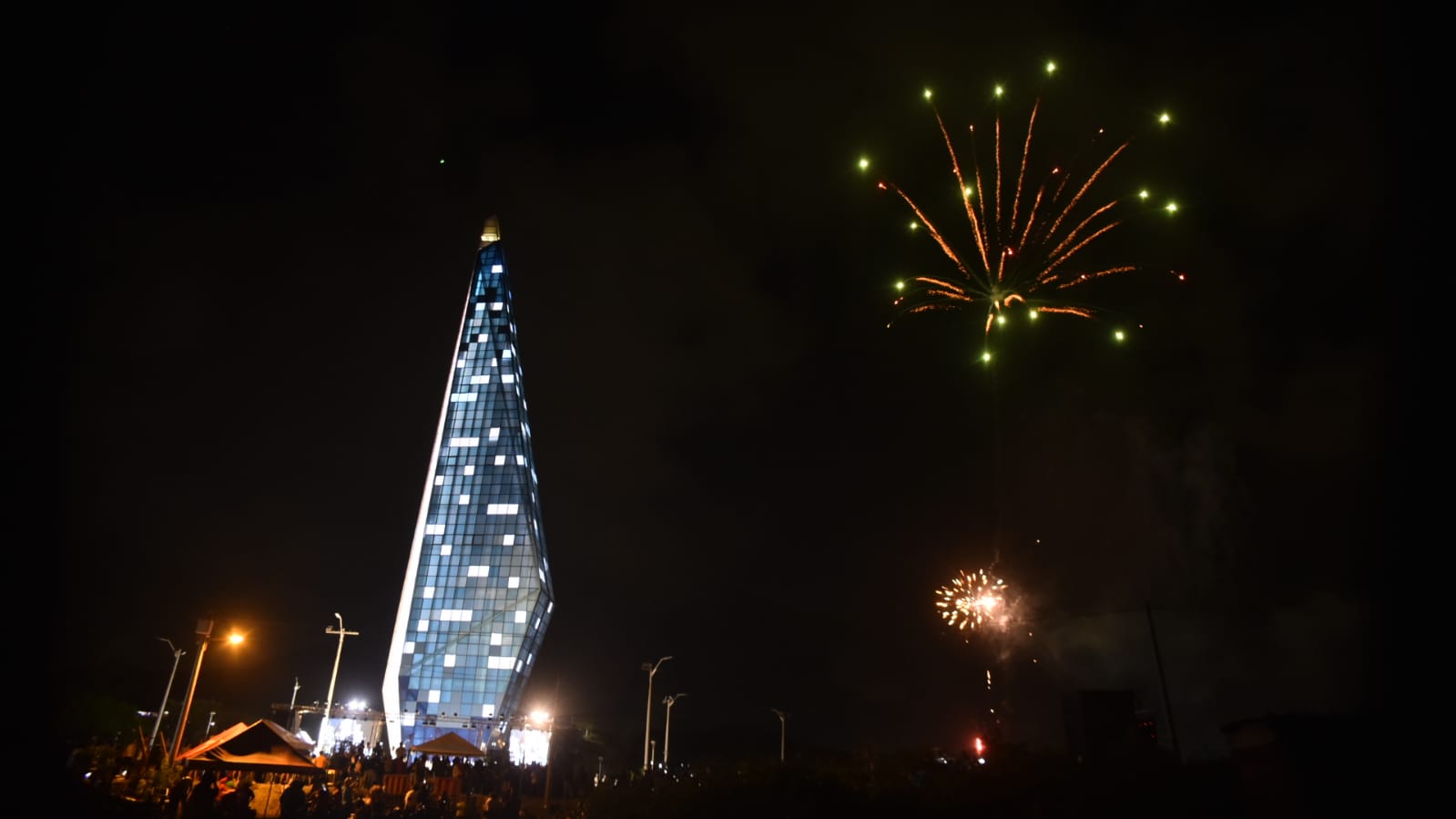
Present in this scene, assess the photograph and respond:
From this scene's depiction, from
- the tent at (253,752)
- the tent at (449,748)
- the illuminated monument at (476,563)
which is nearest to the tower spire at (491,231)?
the illuminated monument at (476,563)

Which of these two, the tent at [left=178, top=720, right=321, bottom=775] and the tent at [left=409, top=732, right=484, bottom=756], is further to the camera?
the tent at [left=409, top=732, right=484, bottom=756]

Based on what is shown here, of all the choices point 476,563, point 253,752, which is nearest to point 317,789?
point 253,752

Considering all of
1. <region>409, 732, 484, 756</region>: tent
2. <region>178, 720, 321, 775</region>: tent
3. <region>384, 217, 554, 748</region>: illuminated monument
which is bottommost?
<region>178, 720, 321, 775</region>: tent

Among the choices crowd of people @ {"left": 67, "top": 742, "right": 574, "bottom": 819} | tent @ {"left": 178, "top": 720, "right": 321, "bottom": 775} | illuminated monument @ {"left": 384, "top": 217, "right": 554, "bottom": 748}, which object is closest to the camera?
crowd of people @ {"left": 67, "top": 742, "right": 574, "bottom": 819}

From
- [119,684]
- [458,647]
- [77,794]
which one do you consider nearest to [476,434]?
[458,647]

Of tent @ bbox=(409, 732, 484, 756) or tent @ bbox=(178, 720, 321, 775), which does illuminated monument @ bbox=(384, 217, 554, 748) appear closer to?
tent @ bbox=(409, 732, 484, 756)

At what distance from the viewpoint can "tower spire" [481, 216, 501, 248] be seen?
104938mm

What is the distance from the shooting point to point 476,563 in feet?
297

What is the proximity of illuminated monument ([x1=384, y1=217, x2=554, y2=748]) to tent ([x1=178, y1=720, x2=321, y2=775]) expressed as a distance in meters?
67.2

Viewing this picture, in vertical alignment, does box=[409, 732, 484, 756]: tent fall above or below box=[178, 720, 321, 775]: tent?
above

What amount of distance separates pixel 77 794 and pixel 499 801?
1563cm

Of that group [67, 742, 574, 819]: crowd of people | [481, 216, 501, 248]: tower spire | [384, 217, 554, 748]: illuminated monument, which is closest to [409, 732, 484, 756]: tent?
[67, 742, 574, 819]: crowd of people

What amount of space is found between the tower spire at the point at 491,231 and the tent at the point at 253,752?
9130cm

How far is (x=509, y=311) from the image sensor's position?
100 metres
